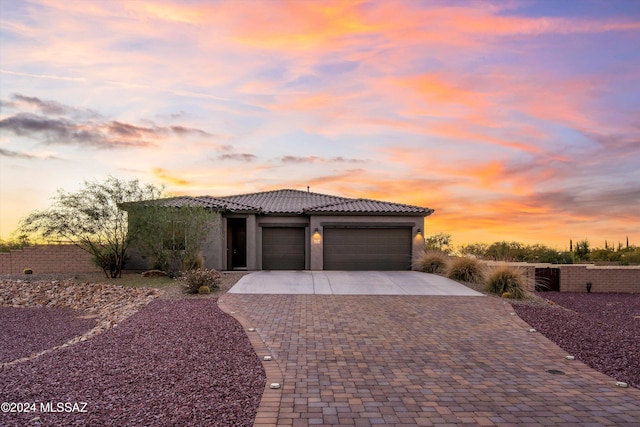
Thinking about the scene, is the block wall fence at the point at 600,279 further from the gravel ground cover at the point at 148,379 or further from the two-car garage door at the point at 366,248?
the gravel ground cover at the point at 148,379

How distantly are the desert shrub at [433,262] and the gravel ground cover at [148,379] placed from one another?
12.1m

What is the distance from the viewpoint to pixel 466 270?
16062mm

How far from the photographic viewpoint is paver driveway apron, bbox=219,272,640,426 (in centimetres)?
455

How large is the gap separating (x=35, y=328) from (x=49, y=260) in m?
11.1

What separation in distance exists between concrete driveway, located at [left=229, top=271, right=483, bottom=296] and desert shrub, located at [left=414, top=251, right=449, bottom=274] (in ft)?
3.17

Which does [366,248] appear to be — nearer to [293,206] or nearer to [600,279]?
[293,206]

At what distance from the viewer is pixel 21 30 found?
39.0ft

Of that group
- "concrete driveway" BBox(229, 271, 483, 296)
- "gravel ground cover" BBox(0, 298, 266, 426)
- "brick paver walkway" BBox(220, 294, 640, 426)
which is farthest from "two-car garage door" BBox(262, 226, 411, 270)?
"gravel ground cover" BBox(0, 298, 266, 426)

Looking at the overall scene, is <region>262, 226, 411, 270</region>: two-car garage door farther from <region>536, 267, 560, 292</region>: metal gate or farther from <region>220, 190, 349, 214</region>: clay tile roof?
<region>536, 267, 560, 292</region>: metal gate

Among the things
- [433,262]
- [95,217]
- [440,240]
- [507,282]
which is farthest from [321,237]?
[95,217]

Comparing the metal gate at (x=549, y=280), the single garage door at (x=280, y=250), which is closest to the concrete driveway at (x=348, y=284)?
the single garage door at (x=280, y=250)

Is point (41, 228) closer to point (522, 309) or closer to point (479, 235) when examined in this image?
point (522, 309)

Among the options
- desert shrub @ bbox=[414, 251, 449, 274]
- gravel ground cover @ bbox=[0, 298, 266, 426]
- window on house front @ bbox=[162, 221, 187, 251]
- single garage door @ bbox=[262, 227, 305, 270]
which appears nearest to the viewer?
gravel ground cover @ bbox=[0, 298, 266, 426]

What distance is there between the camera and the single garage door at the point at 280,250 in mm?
20547
